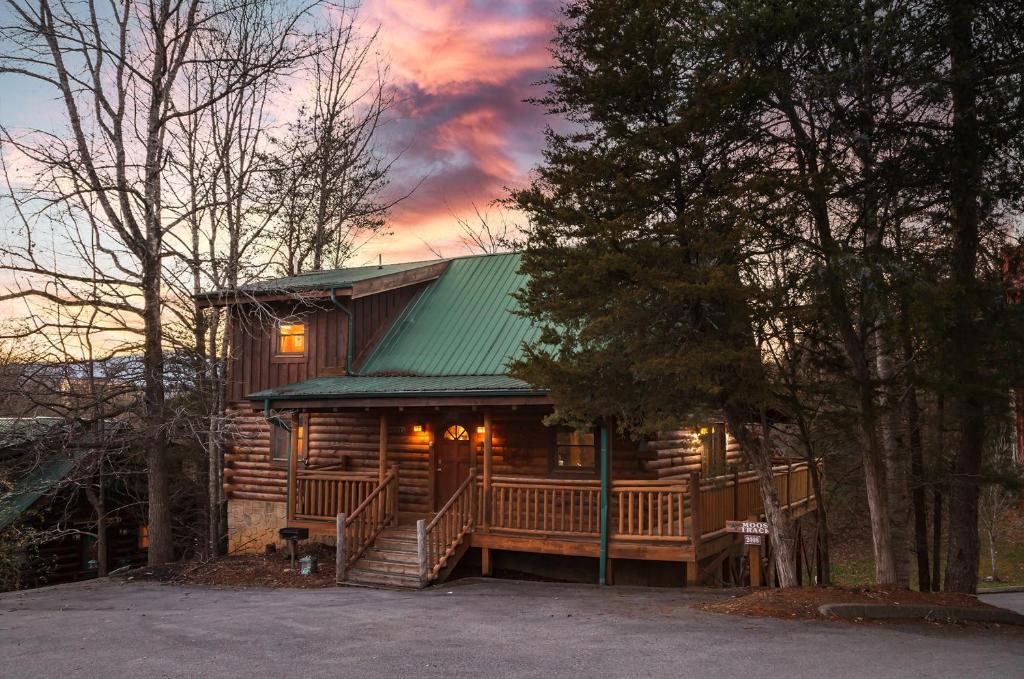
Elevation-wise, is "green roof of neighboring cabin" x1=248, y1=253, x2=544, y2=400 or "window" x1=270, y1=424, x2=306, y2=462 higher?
"green roof of neighboring cabin" x1=248, y1=253, x2=544, y2=400

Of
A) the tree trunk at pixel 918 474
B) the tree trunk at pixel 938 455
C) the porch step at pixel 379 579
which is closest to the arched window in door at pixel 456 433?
the porch step at pixel 379 579

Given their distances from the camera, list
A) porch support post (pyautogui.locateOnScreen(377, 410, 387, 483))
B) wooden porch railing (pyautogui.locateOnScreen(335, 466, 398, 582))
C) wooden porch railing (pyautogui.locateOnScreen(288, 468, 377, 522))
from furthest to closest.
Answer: wooden porch railing (pyautogui.locateOnScreen(288, 468, 377, 522)) < porch support post (pyautogui.locateOnScreen(377, 410, 387, 483)) < wooden porch railing (pyautogui.locateOnScreen(335, 466, 398, 582))

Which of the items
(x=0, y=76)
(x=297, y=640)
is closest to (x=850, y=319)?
(x=297, y=640)

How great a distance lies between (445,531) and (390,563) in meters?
1.16

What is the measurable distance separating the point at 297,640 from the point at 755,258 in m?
8.37

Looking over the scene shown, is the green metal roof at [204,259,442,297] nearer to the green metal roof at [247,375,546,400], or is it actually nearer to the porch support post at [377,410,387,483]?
the green metal roof at [247,375,546,400]

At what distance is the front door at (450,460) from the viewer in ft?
57.8

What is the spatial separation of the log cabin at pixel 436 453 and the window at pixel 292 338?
0.14 feet

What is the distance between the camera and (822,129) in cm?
1181

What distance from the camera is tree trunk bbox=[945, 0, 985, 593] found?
10.7 m

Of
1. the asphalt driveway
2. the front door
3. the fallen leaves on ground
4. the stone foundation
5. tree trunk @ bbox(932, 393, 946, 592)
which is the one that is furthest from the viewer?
the stone foundation

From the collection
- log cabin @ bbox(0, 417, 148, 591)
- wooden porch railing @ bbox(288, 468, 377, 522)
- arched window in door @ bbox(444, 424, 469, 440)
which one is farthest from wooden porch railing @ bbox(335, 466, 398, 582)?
log cabin @ bbox(0, 417, 148, 591)

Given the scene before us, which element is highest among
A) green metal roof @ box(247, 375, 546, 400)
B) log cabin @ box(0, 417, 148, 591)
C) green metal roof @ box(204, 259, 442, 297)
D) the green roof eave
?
green metal roof @ box(204, 259, 442, 297)

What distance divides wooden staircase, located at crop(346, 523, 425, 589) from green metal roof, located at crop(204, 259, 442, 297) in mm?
6120
